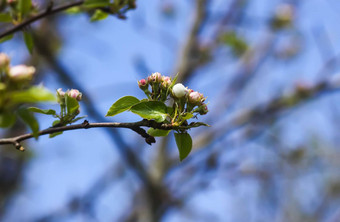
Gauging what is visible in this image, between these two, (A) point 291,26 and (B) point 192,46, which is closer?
(B) point 192,46

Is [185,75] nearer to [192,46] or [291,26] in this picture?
[192,46]

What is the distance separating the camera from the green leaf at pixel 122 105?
833 mm

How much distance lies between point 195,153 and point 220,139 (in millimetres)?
302

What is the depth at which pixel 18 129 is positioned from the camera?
4.35m

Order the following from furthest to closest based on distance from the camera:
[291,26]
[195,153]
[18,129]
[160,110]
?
[18,129] < [291,26] < [195,153] < [160,110]

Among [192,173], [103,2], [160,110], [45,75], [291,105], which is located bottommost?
[160,110]

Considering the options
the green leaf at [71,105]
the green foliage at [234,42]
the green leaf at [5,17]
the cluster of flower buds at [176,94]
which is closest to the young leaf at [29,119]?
the green leaf at [71,105]

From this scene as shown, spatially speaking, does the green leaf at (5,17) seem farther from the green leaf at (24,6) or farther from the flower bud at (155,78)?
the flower bud at (155,78)

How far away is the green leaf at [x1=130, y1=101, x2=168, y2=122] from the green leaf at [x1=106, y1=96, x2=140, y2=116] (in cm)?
4

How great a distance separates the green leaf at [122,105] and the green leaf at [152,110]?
0.04m

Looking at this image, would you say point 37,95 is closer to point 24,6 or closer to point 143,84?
point 143,84

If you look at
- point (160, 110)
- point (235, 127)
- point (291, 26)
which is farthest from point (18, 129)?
point (160, 110)

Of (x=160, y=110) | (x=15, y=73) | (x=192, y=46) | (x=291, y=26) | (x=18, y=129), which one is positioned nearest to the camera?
(x=15, y=73)

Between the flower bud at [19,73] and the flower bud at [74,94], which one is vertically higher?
the flower bud at [74,94]
